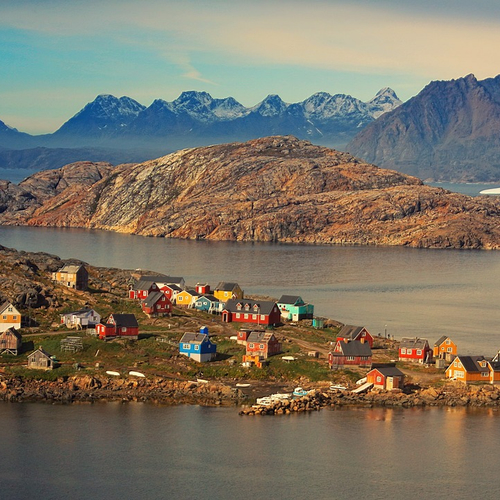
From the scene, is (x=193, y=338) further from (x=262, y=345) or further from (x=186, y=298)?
(x=186, y=298)

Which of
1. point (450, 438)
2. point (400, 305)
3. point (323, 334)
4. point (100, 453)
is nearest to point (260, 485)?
point (100, 453)

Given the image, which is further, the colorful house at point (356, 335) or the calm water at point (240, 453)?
the colorful house at point (356, 335)

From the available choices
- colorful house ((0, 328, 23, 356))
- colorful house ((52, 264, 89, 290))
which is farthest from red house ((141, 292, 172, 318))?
colorful house ((0, 328, 23, 356))

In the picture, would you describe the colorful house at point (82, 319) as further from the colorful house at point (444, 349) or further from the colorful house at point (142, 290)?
the colorful house at point (444, 349)

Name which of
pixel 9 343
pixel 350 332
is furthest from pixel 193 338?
pixel 9 343

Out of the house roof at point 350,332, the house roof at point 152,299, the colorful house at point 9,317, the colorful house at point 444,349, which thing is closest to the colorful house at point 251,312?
the house roof at point 152,299

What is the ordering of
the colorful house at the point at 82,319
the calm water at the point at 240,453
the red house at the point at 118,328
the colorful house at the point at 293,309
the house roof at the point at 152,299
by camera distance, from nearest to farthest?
the calm water at the point at 240,453 → the red house at the point at 118,328 → the colorful house at the point at 82,319 → the house roof at the point at 152,299 → the colorful house at the point at 293,309
